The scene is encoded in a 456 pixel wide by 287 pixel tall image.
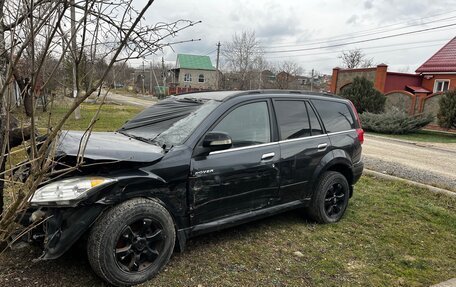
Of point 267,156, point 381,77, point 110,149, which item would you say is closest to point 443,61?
point 381,77

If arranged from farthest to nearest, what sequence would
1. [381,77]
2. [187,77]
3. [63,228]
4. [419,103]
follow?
[187,77], [381,77], [419,103], [63,228]

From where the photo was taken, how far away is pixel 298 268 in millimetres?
3475

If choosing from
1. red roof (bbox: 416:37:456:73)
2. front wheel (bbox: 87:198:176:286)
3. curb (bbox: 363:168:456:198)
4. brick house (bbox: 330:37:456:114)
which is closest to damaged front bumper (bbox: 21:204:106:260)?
front wheel (bbox: 87:198:176:286)

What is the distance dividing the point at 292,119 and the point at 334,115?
0.89 meters

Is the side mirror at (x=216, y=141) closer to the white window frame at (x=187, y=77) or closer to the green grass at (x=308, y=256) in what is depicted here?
the green grass at (x=308, y=256)

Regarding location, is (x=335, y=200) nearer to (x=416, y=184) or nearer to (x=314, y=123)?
(x=314, y=123)

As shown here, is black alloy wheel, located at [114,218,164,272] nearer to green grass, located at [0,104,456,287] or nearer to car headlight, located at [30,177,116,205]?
green grass, located at [0,104,456,287]

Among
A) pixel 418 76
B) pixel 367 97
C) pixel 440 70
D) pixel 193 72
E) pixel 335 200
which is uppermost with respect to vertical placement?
pixel 440 70

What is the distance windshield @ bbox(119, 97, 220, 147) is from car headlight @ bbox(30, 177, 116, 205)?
833mm

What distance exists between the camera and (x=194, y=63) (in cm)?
6650

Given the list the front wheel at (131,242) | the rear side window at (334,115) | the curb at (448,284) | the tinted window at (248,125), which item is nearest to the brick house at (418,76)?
the rear side window at (334,115)

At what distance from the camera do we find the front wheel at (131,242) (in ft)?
9.10

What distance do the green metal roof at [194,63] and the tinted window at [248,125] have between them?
6330 centimetres

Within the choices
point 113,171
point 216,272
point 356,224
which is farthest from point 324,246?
point 113,171
